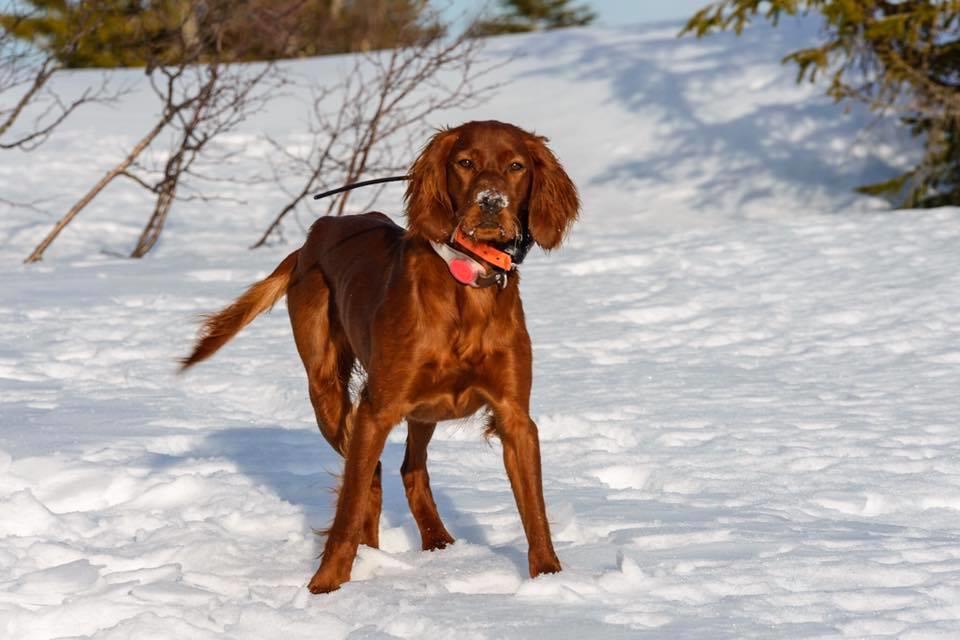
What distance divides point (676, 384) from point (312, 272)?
233cm

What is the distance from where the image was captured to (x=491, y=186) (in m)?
2.90

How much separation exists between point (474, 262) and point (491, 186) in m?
0.20

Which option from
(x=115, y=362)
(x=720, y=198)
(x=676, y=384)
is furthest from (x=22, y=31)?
(x=676, y=384)

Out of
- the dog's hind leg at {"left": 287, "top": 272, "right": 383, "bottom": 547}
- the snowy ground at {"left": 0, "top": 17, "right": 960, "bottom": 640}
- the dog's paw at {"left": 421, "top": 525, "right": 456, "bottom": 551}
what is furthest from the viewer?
the dog's hind leg at {"left": 287, "top": 272, "right": 383, "bottom": 547}

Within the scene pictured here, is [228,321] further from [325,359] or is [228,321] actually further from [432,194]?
[432,194]

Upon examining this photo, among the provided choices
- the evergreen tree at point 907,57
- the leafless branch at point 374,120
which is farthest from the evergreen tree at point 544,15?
the evergreen tree at point 907,57

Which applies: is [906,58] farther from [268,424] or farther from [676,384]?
[268,424]

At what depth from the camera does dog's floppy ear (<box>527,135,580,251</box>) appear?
10.1 feet

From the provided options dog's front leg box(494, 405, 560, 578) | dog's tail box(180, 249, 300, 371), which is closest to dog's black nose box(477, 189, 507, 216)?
dog's front leg box(494, 405, 560, 578)

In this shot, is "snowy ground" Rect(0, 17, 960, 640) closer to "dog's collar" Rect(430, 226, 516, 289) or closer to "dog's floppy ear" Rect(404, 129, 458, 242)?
"dog's collar" Rect(430, 226, 516, 289)

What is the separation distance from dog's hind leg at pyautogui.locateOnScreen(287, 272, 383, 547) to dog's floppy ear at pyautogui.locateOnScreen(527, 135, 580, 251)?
880 millimetres

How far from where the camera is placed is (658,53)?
1725 centimetres

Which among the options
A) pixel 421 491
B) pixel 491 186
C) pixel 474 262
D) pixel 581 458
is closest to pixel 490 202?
pixel 491 186

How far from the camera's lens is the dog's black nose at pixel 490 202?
2.85 metres
